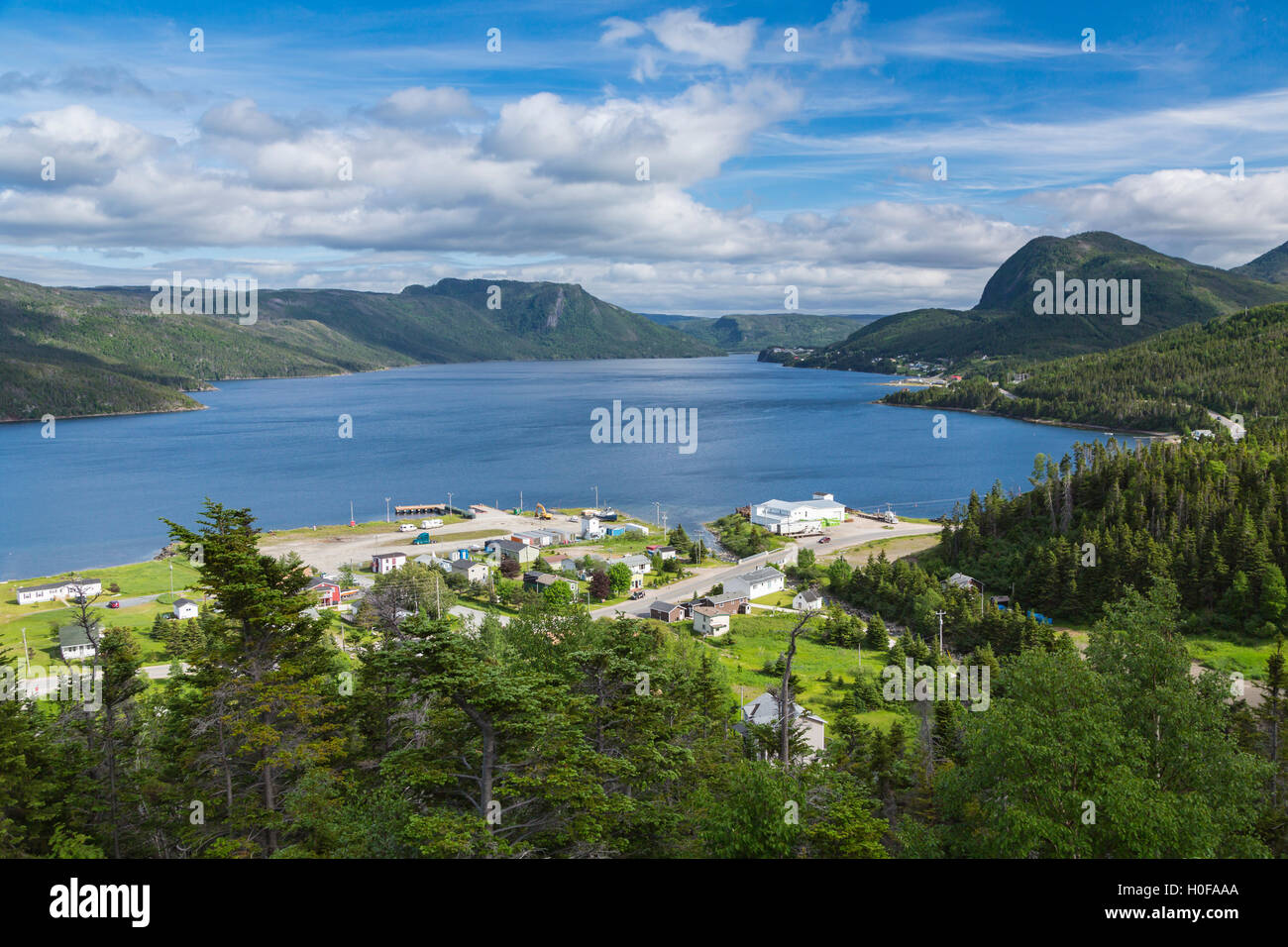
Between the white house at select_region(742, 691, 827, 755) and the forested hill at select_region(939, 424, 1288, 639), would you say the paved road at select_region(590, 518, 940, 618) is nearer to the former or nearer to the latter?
the forested hill at select_region(939, 424, 1288, 639)

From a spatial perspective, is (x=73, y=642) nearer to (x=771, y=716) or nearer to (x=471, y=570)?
(x=471, y=570)

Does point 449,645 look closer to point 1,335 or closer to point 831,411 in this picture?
point 831,411

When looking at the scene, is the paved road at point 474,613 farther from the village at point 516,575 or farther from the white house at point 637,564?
the white house at point 637,564

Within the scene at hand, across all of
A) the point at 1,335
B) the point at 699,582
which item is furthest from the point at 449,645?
the point at 1,335

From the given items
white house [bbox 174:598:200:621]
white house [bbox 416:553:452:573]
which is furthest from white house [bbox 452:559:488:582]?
white house [bbox 174:598:200:621]

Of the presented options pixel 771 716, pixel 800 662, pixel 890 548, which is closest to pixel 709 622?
pixel 800 662
